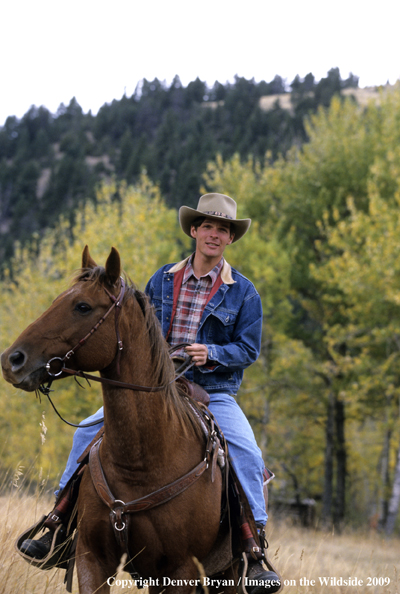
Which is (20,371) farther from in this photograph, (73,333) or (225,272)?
(225,272)

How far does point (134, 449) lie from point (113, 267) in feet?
3.62

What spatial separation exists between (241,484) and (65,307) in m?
1.89

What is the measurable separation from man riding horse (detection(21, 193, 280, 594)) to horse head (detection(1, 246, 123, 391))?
0.82m

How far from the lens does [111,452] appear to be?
3342mm

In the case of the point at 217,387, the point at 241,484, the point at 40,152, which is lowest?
the point at 241,484

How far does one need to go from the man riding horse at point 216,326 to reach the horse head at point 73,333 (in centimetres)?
82

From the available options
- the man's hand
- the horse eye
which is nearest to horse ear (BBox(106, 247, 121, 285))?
the horse eye

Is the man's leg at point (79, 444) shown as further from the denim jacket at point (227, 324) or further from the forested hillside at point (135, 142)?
the forested hillside at point (135, 142)

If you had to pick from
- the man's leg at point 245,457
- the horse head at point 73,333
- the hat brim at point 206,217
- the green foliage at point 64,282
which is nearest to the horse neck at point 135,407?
the horse head at point 73,333

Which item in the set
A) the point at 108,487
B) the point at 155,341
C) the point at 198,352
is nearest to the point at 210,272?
the point at 198,352

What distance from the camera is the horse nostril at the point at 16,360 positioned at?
110 inches

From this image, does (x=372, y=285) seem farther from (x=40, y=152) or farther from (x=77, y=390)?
(x=40, y=152)

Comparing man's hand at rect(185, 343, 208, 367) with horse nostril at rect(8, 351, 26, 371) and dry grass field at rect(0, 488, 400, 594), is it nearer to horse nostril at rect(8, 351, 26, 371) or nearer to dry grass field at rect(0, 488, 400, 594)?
horse nostril at rect(8, 351, 26, 371)

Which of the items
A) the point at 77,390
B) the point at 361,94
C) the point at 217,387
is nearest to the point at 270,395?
the point at 77,390
